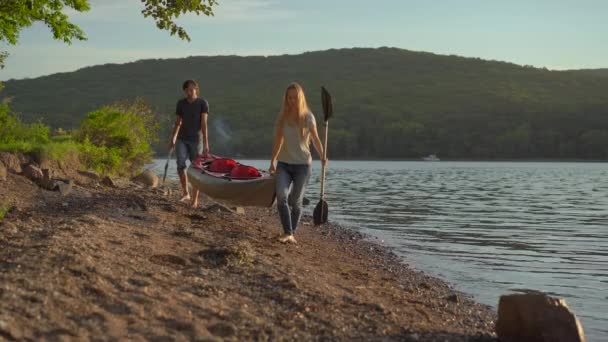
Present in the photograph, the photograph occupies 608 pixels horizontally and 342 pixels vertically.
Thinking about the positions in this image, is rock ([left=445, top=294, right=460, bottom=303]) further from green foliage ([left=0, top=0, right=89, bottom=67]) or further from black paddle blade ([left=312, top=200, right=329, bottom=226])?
green foliage ([left=0, top=0, right=89, bottom=67])

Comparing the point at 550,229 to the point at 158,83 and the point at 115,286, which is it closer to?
the point at 115,286

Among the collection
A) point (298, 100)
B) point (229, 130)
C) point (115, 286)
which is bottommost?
point (229, 130)

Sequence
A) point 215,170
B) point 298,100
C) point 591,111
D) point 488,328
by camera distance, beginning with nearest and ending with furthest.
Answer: point 488,328 < point 298,100 < point 215,170 < point 591,111

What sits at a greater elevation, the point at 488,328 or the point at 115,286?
the point at 115,286

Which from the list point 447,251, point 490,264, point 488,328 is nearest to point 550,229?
point 447,251

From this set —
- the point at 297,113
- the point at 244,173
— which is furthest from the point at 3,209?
the point at 244,173

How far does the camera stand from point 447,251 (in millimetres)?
13922

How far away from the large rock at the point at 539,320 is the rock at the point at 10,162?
10.5 metres

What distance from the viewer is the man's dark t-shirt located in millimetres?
12859

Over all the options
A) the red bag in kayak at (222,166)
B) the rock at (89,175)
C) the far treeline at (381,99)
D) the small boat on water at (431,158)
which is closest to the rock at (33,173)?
the rock at (89,175)

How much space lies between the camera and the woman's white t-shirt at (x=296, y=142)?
32.2 feet

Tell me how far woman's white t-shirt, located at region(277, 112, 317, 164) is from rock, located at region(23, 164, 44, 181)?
19.2 feet

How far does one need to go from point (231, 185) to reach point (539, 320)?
6.76m

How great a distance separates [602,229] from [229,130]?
10723cm
